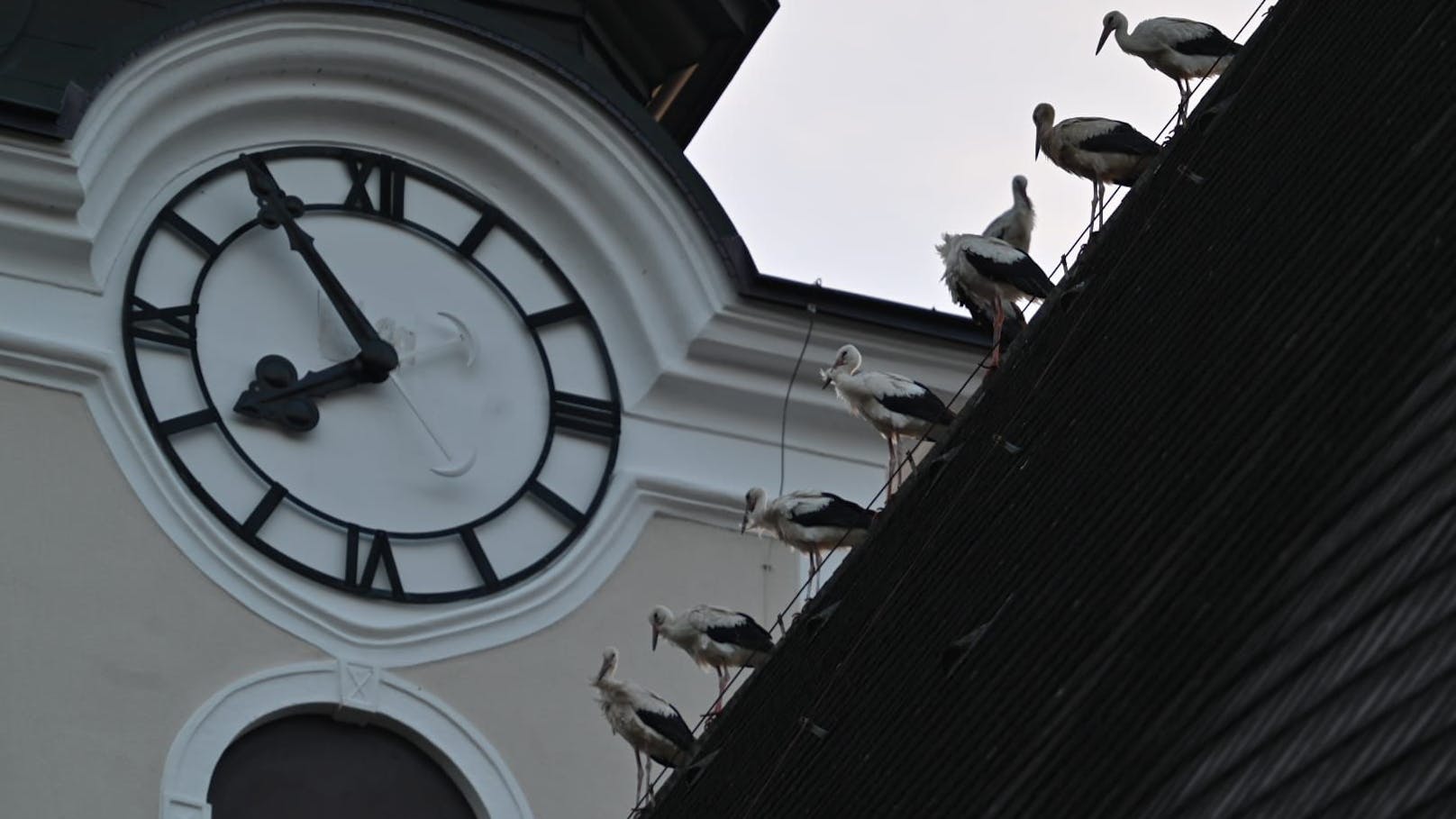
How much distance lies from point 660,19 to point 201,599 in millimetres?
4080

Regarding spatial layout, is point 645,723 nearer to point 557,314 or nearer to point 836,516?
point 836,516

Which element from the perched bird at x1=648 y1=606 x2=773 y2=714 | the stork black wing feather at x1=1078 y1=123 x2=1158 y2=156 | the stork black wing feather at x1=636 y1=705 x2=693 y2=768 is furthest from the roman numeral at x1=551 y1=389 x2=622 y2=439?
the stork black wing feather at x1=1078 y1=123 x2=1158 y2=156

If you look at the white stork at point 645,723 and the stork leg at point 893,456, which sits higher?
the stork leg at point 893,456

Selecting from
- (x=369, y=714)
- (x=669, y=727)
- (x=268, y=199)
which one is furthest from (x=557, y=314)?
(x=669, y=727)

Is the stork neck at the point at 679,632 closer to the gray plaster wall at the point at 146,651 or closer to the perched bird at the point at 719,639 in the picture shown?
the perched bird at the point at 719,639

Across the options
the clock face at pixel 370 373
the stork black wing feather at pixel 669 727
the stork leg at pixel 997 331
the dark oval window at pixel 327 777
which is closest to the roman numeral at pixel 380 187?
the clock face at pixel 370 373

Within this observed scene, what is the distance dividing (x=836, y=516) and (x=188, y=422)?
249 centimetres

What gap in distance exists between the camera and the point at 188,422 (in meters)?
14.8

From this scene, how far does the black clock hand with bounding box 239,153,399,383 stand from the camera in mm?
15227

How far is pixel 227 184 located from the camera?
50.6ft

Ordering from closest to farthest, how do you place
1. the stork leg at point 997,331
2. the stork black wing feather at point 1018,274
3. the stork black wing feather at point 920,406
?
the stork leg at point 997,331, the stork black wing feather at point 1018,274, the stork black wing feather at point 920,406

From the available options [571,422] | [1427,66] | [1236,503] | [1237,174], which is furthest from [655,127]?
[1236,503]

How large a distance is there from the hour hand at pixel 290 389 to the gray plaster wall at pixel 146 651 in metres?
0.60

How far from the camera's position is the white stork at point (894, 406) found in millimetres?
14000
